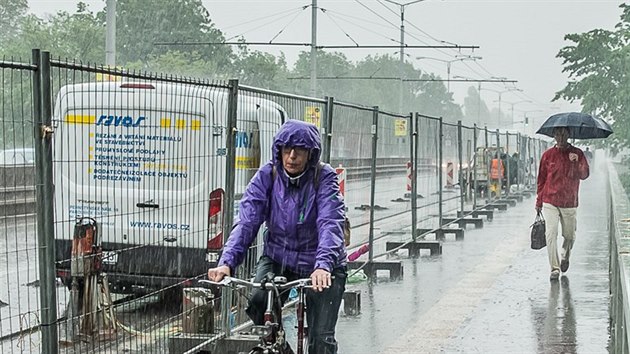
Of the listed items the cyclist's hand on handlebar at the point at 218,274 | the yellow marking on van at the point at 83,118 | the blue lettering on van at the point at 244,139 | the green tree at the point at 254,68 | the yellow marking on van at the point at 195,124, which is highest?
the green tree at the point at 254,68

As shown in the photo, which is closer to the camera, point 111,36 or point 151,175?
point 151,175

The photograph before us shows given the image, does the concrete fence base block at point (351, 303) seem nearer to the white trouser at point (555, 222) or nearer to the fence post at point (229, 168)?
the fence post at point (229, 168)

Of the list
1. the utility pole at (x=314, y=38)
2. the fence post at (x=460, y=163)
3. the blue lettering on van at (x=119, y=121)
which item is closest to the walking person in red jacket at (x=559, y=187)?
the blue lettering on van at (x=119, y=121)

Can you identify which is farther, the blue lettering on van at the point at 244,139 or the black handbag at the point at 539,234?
the black handbag at the point at 539,234

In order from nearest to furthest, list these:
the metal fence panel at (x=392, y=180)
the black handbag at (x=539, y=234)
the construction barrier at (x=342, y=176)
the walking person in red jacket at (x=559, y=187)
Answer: the construction barrier at (x=342, y=176) < the walking person in red jacket at (x=559, y=187) < the black handbag at (x=539, y=234) < the metal fence panel at (x=392, y=180)

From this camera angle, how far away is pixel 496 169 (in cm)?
3177

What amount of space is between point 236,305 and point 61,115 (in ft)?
7.81

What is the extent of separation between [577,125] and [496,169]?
718 inches

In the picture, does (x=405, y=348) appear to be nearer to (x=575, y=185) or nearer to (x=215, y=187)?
(x=215, y=187)

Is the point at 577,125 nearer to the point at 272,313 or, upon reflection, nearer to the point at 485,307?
the point at 485,307

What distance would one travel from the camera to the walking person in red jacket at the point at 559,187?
43.7 feet

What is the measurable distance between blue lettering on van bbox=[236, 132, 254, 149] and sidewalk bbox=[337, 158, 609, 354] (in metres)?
1.92

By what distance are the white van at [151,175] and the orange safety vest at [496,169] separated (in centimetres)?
2229

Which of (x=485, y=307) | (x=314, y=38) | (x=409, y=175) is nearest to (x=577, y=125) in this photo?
(x=485, y=307)
